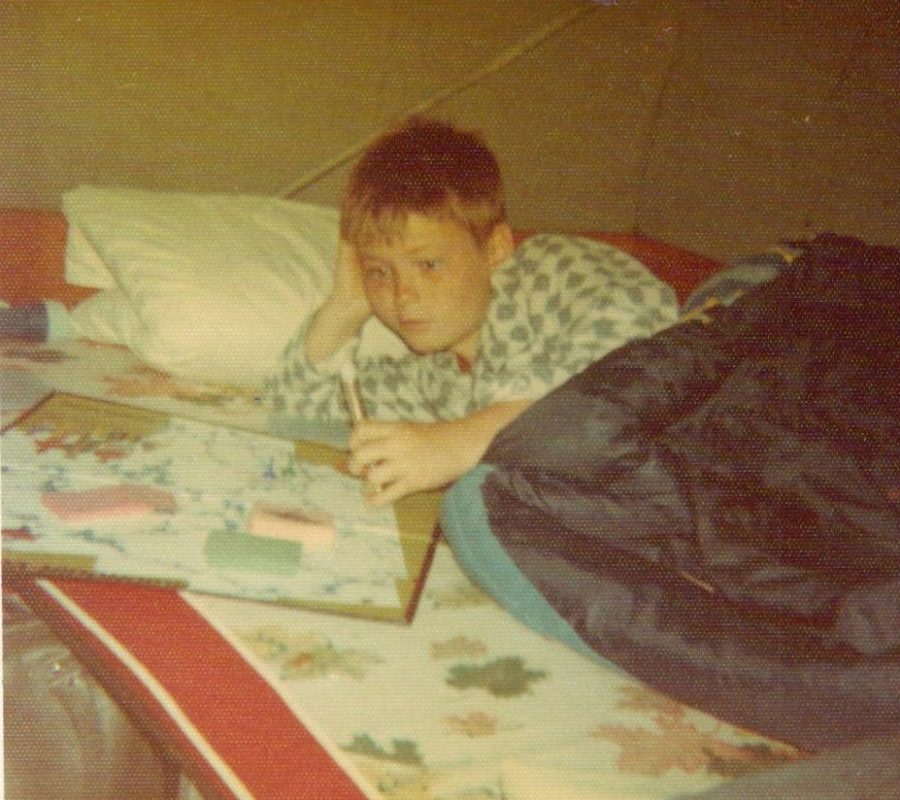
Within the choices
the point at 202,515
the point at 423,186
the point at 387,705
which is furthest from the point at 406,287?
the point at 387,705

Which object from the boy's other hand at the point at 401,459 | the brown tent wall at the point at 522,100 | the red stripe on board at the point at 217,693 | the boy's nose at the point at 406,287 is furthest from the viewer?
the brown tent wall at the point at 522,100

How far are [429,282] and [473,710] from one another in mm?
546

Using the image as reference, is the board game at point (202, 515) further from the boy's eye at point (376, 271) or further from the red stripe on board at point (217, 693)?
the boy's eye at point (376, 271)

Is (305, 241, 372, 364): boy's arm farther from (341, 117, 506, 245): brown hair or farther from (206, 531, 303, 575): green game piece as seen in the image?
(206, 531, 303, 575): green game piece

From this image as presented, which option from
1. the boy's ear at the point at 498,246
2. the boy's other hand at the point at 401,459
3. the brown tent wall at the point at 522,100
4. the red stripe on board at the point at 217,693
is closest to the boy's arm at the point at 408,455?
the boy's other hand at the point at 401,459

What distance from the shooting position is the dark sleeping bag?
483mm

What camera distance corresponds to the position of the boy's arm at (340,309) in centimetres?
107

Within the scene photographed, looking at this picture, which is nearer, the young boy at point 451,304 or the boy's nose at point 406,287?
the young boy at point 451,304

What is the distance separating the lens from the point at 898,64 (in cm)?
113

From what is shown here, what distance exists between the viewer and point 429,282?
36.8 inches

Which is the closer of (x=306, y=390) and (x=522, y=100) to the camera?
(x=306, y=390)

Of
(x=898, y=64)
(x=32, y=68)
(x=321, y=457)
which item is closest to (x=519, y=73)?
(x=898, y=64)

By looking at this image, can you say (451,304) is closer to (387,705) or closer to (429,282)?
(429,282)

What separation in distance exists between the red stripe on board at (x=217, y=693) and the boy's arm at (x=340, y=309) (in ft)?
1.83
